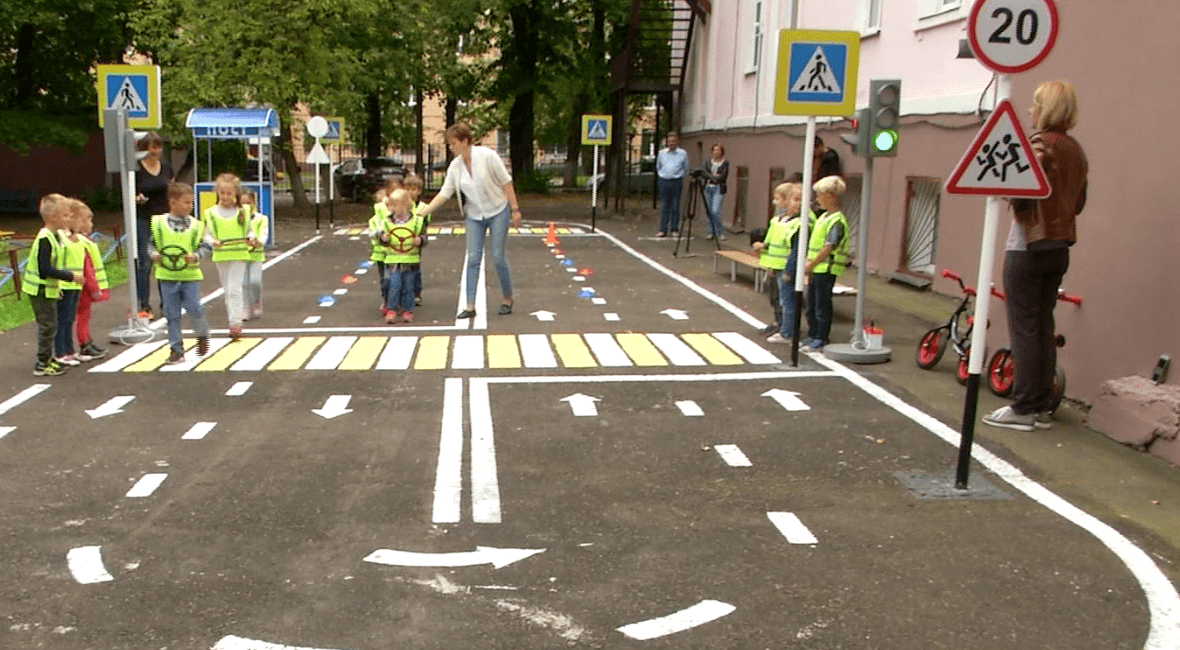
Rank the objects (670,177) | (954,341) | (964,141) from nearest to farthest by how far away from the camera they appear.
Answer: (954,341), (964,141), (670,177)

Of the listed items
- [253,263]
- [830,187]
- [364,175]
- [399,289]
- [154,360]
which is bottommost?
[154,360]

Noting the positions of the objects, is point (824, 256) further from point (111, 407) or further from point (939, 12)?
point (939, 12)

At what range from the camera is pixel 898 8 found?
16.8m

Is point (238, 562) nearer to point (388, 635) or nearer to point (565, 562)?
point (388, 635)

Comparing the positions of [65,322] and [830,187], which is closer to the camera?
[65,322]

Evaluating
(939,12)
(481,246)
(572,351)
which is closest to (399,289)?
(481,246)

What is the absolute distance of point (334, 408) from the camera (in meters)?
8.30

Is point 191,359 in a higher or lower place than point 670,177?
lower

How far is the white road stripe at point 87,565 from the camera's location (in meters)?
4.98

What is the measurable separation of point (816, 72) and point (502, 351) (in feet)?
12.5

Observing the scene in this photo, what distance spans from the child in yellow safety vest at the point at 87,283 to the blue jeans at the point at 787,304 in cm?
626

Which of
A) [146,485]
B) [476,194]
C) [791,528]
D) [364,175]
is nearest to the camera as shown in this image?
[791,528]

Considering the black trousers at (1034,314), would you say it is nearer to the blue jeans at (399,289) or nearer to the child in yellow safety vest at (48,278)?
the blue jeans at (399,289)

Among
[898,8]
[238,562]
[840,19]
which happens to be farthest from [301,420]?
[840,19]
